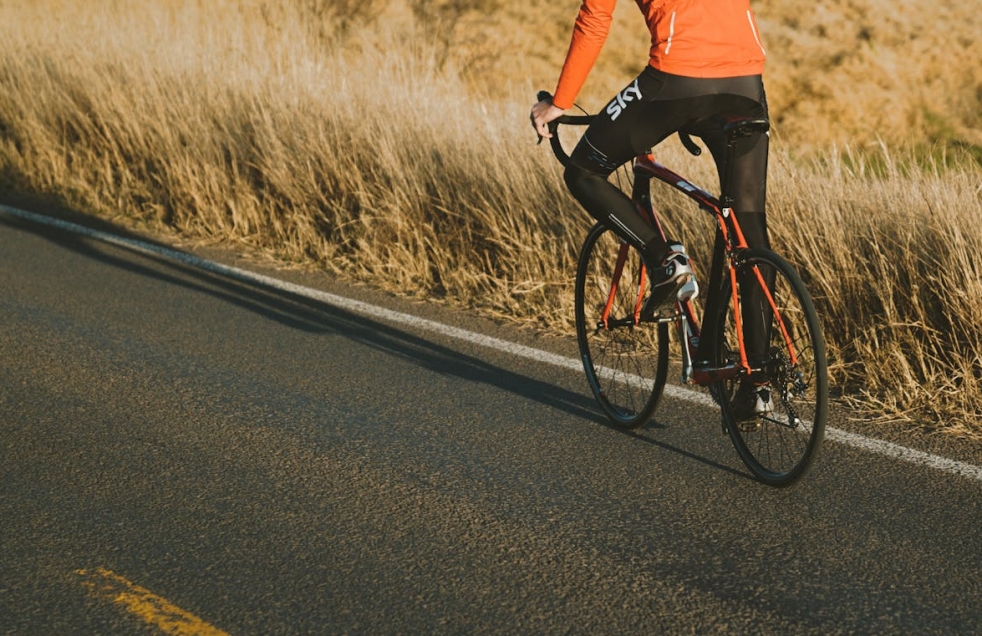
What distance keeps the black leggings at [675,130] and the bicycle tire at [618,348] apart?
0.46 m

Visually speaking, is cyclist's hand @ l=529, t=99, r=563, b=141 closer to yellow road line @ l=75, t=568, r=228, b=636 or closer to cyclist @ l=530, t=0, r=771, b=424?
cyclist @ l=530, t=0, r=771, b=424

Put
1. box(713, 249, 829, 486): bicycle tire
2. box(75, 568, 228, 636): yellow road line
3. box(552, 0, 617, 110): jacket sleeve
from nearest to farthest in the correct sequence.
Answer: box(75, 568, 228, 636): yellow road line → box(713, 249, 829, 486): bicycle tire → box(552, 0, 617, 110): jacket sleeve

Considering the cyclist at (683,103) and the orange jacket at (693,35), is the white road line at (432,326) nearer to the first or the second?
the cyclist at (683,103)

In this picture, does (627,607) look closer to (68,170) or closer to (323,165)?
(323,165)

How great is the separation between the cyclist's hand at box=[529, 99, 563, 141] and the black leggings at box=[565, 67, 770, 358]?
0.16 m

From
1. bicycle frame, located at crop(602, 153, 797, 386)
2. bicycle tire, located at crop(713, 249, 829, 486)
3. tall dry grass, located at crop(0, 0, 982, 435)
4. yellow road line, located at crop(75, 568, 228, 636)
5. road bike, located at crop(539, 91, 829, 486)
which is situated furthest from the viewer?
tall dry grass, located at crop(0, 0, 982, 435)

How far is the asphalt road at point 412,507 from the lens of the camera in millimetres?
3559

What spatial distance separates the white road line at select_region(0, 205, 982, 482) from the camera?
4.79 meters

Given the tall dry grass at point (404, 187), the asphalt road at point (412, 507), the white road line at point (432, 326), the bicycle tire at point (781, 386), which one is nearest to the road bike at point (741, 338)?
the bicycle tire at point (781, 386)

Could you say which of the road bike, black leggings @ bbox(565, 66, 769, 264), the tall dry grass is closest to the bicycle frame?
the road bike

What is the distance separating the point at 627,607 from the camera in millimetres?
3568

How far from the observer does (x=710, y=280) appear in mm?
4723

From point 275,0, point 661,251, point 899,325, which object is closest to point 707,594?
point 661,251

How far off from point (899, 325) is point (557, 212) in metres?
2.45
